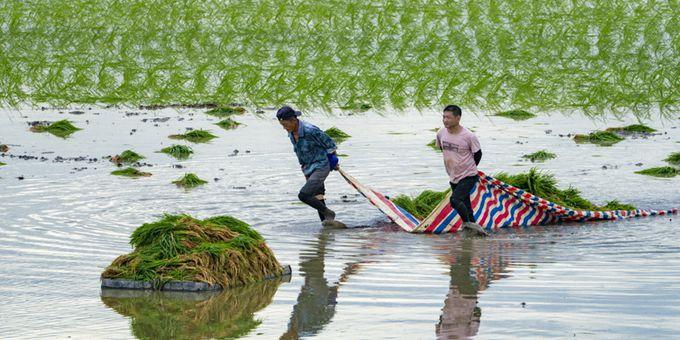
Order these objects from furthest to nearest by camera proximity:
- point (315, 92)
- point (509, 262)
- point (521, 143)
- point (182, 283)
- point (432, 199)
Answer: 1. point (315, 92)
2. point (521, 143)
3. point (432, 199)
4. point (509, 262)
5. point (182, 283)

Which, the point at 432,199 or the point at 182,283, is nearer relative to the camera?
the point at 182,283

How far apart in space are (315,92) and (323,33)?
4.61 metres

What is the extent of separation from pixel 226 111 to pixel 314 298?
1658 cm

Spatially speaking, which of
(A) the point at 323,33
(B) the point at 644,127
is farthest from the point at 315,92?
(B) the point at 644,127

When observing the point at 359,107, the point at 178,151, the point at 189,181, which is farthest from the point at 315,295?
the point at 359,107

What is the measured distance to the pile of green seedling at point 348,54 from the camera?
97.4 ft

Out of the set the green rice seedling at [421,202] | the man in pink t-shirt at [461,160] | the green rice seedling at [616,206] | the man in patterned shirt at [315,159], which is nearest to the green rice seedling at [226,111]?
the green rice seedling at [421,202]

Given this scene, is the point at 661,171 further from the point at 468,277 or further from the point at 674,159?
the point at 468,277

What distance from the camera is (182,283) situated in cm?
1287

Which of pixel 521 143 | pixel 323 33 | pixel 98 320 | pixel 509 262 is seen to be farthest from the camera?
pixel 323 33

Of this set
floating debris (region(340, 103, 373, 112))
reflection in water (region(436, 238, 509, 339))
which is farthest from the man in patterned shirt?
floating debris (region(340, 103, 373, 112))

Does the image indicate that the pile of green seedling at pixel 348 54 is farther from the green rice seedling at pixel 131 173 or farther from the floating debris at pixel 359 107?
the green rice seedling at pixel 131 173

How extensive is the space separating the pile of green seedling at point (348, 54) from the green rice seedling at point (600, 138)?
252 centimetres

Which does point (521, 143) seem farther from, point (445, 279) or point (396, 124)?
point (445, 279)
